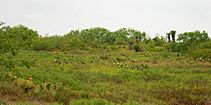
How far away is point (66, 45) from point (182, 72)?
25.3 m

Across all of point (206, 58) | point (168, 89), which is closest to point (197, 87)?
point (168, 89)

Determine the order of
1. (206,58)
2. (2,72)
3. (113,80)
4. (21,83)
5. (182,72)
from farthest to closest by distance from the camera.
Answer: (206,58) → (182,72) → (113,80) → (2,72) → (21,83)

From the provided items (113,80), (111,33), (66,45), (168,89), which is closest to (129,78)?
(113,80)

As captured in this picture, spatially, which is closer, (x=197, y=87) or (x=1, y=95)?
(x=1, y=95)

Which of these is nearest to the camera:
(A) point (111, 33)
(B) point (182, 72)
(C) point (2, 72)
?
(C) point (2, 72)

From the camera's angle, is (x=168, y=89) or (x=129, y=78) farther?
(x=129, y=78)

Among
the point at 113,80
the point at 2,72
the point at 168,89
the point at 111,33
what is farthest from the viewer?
the point at 111,33

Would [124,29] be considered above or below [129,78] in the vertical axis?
above

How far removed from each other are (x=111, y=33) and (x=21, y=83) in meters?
69.5

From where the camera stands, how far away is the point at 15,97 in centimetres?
1240

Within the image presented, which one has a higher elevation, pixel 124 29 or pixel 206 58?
pixel 124 29

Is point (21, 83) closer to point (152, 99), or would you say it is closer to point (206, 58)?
point (152, 99)

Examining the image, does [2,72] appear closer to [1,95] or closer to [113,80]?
[1,95]

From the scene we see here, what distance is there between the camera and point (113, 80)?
20.8 meters
